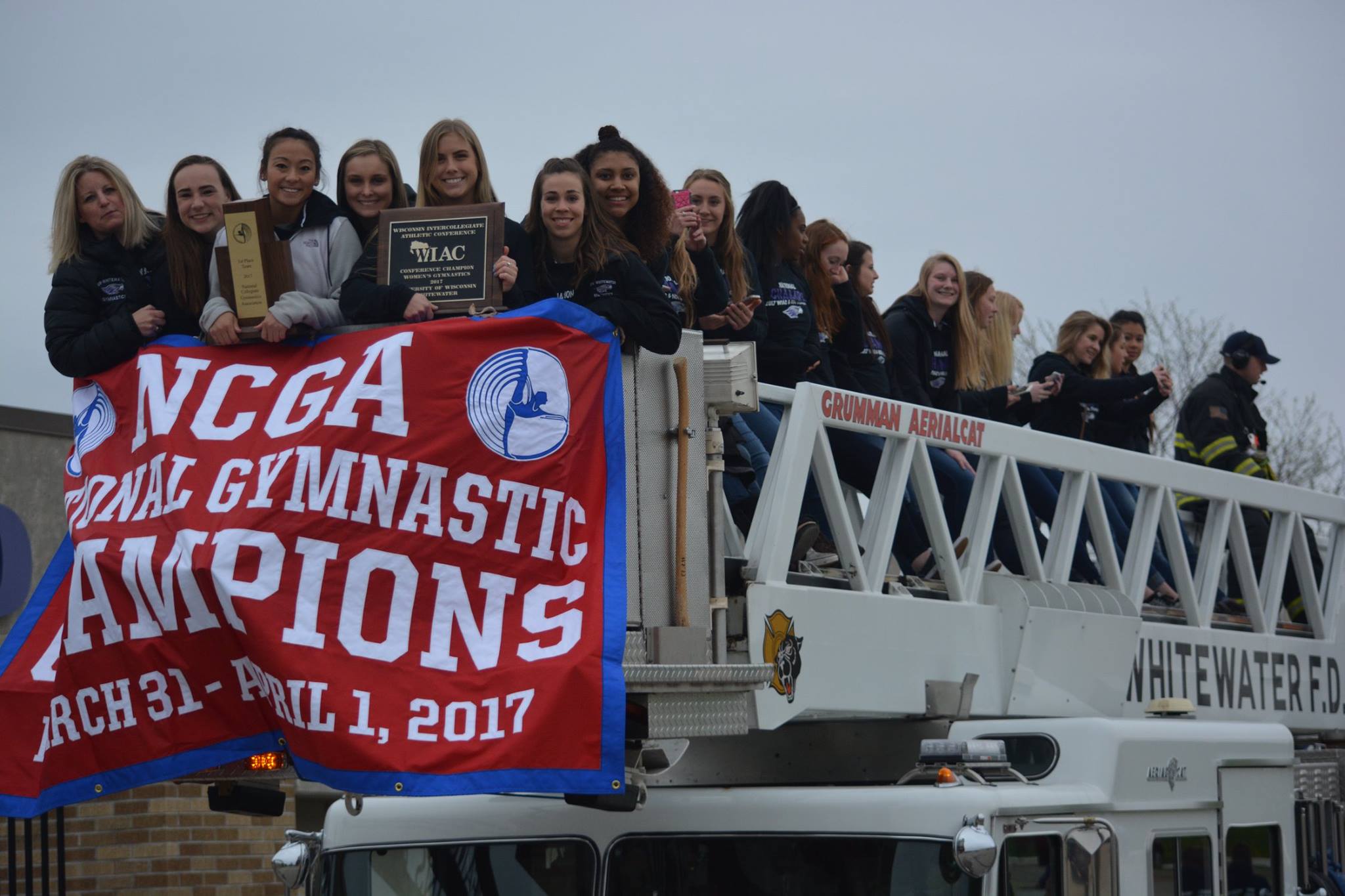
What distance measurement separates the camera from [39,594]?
5504 millimetres

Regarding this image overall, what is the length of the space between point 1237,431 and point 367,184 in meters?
5.49

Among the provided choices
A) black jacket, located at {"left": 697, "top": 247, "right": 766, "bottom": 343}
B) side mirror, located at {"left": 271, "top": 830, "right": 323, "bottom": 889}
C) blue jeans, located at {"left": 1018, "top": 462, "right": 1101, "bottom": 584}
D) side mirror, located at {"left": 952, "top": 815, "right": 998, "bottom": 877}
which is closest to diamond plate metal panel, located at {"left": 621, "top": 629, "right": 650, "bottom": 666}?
side mirror, located at {"left": 952, "top": 815, "right": 998, "bottom": 877}

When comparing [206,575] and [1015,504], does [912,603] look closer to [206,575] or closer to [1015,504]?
[1015,504]

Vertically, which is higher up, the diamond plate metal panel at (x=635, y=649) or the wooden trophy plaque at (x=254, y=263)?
the wooden trophy plaque at (x=254, y=263)

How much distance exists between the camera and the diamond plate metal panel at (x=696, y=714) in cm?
490

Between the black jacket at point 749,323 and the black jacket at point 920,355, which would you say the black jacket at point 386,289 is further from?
the black jacket at point 920,355

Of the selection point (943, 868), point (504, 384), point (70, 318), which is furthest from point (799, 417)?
point (70, 318)

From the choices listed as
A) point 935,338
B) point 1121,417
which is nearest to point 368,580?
point 935,338

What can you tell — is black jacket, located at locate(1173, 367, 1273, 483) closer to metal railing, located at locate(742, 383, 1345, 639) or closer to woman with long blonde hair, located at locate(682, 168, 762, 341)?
metal railing, located at locate(742, 383, 1345, 639)

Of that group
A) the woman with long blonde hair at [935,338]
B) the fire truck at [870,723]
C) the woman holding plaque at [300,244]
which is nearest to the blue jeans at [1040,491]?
the fire truck at [870,723]

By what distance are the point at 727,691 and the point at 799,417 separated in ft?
3.60

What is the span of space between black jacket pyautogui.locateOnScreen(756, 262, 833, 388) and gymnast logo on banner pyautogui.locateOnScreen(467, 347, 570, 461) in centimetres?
180

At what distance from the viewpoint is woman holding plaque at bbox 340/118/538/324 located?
17.1 ft

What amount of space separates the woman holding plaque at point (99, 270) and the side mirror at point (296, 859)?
1.89 m
